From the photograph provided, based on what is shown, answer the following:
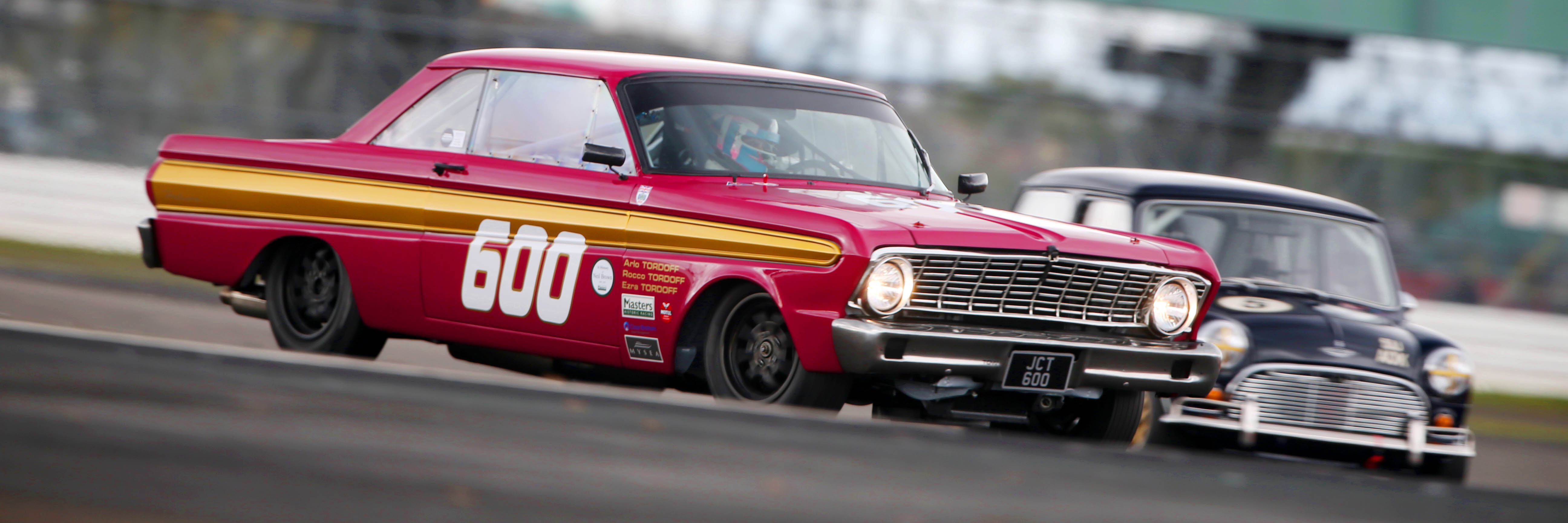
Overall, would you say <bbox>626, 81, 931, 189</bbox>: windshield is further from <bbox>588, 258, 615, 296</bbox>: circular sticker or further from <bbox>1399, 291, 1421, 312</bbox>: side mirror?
<bbox>1399, 291, 1421, 312</bbox>: side mirror

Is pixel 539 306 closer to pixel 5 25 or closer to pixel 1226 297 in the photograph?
pixel 1226 297

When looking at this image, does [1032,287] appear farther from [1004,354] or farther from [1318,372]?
[1318,372]

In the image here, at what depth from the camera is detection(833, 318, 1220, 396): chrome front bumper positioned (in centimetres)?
554

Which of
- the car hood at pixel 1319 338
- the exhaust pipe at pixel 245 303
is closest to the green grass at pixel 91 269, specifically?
the exhaust pipe at pixel 245 303

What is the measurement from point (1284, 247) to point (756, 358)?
398cm

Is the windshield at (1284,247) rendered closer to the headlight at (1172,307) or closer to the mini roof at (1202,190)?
the mini roof at (1202,190)

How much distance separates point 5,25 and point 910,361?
16803 millimetres

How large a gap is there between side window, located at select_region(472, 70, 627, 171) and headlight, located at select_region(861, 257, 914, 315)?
1.45 metres

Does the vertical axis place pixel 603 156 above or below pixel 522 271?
above

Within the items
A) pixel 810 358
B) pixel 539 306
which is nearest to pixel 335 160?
pixel 539 306

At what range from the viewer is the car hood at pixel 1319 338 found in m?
7.85

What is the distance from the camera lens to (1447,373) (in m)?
8.06

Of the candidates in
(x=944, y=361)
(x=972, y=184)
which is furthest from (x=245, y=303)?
(x=944, y=361)

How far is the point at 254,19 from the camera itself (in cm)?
1956
